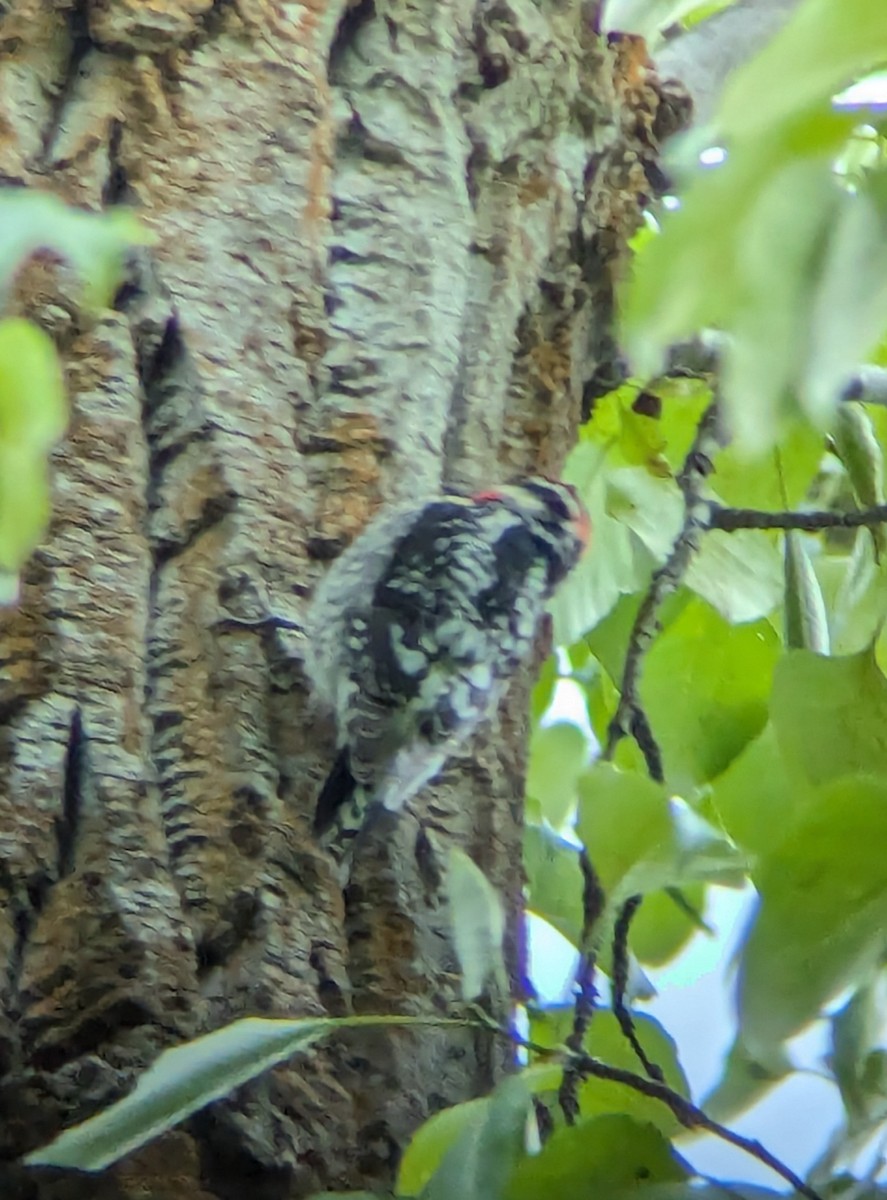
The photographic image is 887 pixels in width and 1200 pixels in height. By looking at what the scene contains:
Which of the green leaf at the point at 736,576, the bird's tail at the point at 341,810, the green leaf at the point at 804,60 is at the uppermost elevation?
the green leaf at the point at 804,60

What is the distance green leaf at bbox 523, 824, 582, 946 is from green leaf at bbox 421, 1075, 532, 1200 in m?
0.30

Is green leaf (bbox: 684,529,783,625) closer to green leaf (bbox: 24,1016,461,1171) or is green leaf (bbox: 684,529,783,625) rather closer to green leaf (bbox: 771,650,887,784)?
green leaf (bbox: 771,650,887,784)

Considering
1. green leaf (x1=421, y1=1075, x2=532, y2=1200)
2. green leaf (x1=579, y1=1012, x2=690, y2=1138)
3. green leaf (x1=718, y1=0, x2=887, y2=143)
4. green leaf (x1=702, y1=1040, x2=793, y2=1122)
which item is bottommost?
green leaf (x1=579, y1=1012, x2=690, y2=1138)

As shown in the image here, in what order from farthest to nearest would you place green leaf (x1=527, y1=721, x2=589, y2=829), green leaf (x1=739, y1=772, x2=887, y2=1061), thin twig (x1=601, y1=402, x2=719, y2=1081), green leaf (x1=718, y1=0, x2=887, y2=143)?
green leaf (x1=527, y1=721, x2=589, y2=829) → thin twig (x1=601, y1=402, x2=719, y2=1081) → green leaf (x1=739, y1=772, x2=887, y2=1061) → green leaf (x1=718, y1=0, x2=887, y2=143)

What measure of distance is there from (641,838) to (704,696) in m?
0.19

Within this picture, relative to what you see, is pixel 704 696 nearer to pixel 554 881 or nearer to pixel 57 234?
pixel 554 881

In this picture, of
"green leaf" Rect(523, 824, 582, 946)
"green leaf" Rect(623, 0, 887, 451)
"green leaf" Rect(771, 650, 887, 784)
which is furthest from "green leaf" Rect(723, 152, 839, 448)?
"green leaf" Rect(523, 824, 582, 946)

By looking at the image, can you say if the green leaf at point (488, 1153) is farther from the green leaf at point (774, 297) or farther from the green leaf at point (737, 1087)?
the green leaf at point (774, 297)

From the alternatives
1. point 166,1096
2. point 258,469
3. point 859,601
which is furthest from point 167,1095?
point 859,601

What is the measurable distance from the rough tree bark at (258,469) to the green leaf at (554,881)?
0.26ft

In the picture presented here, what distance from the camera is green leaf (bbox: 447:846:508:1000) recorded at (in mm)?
566

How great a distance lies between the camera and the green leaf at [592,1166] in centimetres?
51

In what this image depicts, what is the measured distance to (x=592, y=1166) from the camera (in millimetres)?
513

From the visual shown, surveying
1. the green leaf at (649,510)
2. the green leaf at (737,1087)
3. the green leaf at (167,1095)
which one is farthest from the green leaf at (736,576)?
the green leaf at (167,1095)
